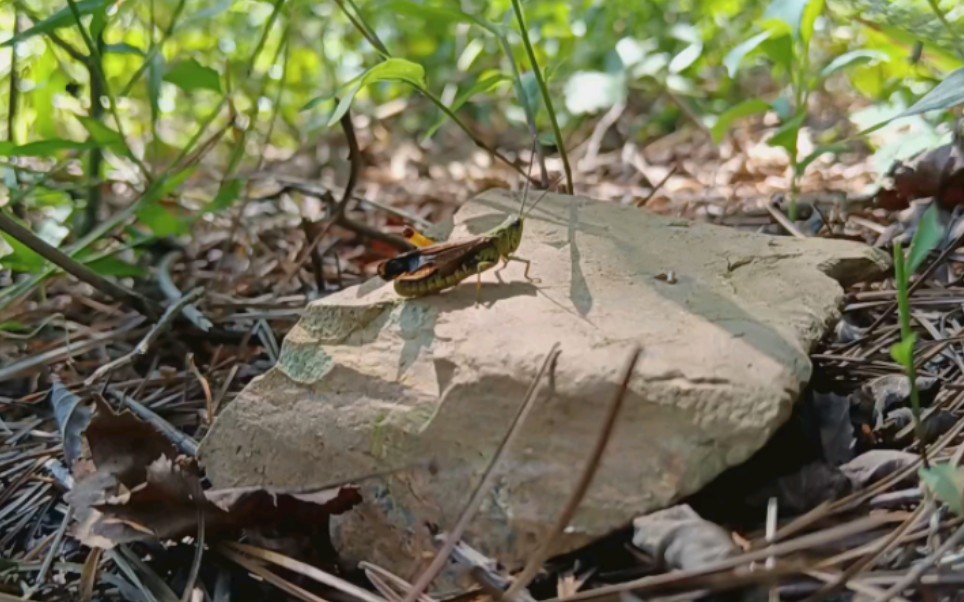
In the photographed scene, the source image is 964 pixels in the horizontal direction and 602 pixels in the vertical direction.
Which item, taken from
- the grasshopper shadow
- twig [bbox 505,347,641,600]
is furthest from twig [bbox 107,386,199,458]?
twig [bbox 505,347,641,600]

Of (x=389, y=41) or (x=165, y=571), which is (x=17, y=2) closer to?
(x=165, y=571)

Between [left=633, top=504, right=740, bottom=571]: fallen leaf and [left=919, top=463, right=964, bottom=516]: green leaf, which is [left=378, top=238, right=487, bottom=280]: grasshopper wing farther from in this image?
[left=919, top=463, right=964, bottom=516]: green leaf

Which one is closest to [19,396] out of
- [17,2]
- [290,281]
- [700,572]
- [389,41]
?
[290,281]

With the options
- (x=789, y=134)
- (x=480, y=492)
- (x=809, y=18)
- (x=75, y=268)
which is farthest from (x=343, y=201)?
(x=480, y=492)

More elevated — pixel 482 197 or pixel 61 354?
pixel 482 197

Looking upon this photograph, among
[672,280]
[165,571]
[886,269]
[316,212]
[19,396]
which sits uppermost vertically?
[672,280]

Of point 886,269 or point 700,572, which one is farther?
point 886,269

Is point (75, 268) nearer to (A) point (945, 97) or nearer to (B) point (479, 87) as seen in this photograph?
(B) point (479, 87)
